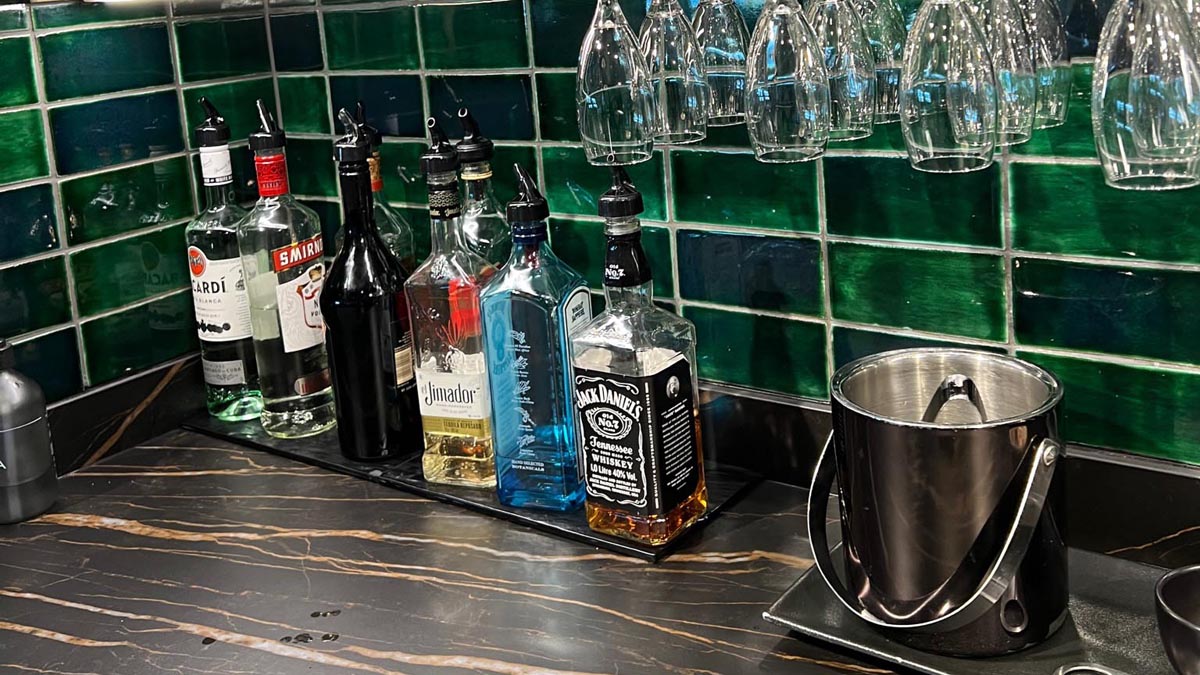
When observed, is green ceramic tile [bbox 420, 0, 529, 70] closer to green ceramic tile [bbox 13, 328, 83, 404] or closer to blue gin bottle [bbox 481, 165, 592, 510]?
blue gin bottle [bbox 481, 165, 592, 510]

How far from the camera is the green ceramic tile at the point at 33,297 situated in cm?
154

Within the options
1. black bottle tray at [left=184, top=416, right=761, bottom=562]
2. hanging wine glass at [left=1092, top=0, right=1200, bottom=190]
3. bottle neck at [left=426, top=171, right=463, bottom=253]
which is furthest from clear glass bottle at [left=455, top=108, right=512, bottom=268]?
hanging wine glass at [left=1092, top=0, right=1200, bottom=190]

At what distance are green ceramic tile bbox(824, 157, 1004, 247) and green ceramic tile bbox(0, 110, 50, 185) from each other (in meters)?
0.98

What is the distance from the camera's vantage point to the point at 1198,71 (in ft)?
3.01

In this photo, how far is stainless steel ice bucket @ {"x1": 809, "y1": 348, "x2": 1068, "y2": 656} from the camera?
3.33 ft

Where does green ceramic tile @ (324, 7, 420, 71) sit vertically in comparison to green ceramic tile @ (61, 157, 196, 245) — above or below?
above

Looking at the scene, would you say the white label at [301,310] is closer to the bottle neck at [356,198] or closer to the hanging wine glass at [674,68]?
the bottle neck at [356,198]

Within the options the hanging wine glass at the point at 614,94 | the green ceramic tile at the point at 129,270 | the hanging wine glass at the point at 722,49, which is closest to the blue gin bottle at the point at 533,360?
the hanging wine glass at the point at 614,94

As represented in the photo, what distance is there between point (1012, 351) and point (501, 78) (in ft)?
2.34

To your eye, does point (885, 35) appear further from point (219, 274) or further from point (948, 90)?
point (219, 274)

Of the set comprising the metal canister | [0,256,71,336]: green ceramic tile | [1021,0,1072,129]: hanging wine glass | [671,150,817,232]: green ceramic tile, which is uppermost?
[1021,0,1072,129]: hanging wine glass

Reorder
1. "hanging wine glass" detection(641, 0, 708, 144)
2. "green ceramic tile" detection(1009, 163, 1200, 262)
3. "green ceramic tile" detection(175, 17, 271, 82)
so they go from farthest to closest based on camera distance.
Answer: "green ceramic tile" detection(175, 17, 271, 82), "hanging wine glass" detection(641, 0, 708, 144), "green ceramic tile" detection(1009, 163, 1200, 262)

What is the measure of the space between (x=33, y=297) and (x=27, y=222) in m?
0.09

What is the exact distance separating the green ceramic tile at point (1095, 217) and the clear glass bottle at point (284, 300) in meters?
0.89
